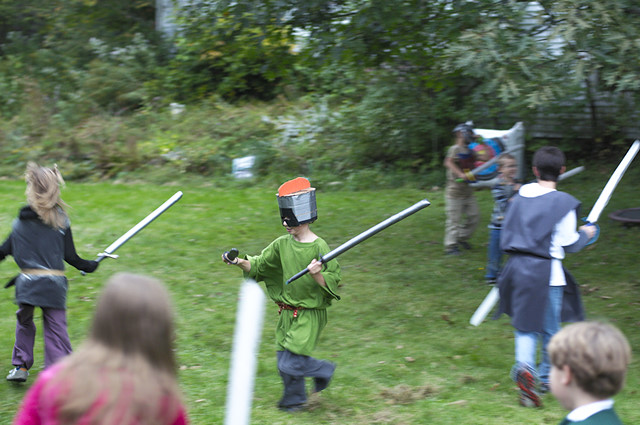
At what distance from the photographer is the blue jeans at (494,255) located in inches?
319

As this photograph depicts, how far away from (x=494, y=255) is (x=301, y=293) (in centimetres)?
362

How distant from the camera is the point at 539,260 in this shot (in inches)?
201

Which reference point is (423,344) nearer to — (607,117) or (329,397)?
(329,397)

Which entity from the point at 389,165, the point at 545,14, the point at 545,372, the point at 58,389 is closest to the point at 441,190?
the point at 389,165

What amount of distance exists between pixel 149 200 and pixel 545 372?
7.98 meters

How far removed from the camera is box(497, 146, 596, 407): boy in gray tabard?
5059 mm

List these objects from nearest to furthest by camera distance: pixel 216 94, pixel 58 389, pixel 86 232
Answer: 1. pixel 58 389
2. pixel 86 232
3. pixel 216 94

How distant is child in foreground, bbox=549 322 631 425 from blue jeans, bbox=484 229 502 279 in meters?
5.60

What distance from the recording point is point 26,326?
5.61 m

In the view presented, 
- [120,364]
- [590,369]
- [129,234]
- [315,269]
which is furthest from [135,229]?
[590,369]

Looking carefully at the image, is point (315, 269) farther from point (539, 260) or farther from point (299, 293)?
point (539, 260)

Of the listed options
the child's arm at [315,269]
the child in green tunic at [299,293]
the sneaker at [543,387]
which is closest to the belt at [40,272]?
the child in green tunic at [299,293]

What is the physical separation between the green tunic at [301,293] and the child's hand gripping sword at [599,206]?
1327 millimetres

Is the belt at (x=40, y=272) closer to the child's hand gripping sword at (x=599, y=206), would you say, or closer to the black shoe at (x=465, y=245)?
the child's hand gripping sword at (x=599, y=206)
